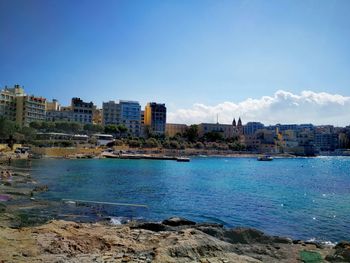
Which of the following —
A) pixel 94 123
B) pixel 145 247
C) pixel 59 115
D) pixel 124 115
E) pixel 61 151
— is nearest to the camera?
pixel 145 247

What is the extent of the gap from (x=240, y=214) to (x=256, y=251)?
37.5ft

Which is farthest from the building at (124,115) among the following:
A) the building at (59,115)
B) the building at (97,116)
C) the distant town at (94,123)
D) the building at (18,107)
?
the building at (18,107)

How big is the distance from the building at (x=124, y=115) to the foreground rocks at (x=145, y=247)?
Result: 16218 centimetres

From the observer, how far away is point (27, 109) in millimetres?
136875

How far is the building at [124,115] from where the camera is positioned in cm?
17738

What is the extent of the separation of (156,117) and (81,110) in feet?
143

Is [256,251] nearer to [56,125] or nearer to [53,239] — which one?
[53,239]

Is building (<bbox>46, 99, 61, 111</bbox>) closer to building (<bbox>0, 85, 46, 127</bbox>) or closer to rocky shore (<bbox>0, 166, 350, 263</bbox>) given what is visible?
building (<bbox>0, 85, 46, 127</bbox>)

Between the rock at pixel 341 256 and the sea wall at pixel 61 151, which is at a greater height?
the sea wall at pixel 61 151

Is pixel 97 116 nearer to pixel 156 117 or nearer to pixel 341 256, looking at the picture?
pixel 156 117

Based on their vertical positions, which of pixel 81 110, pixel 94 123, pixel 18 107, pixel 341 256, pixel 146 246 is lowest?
pixel 341 256

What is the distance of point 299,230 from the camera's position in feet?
65.7

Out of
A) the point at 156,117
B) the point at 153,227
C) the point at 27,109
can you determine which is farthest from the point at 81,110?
the point at 153,227

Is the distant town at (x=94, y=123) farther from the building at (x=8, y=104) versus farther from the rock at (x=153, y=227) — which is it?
the rock at (x=153, y=227)
